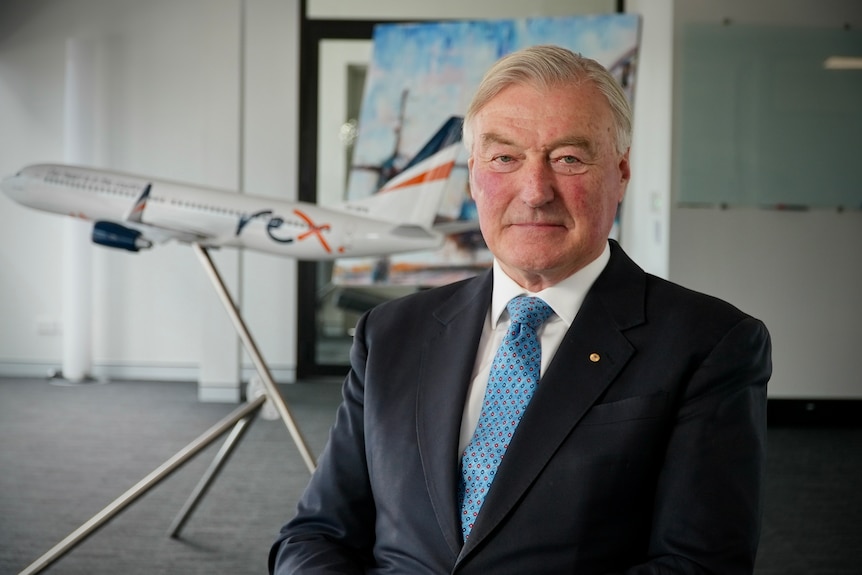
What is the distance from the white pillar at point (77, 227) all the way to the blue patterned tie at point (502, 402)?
6.24 meters

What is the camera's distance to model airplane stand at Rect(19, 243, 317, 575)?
2.95 metres

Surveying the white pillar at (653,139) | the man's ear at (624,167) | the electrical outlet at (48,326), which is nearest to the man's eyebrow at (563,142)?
the man's ear at (624,167)

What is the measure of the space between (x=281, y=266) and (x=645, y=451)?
248 inches

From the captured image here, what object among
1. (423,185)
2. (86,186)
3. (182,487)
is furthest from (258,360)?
(182,487)

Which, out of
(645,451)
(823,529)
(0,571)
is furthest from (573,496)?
(823,529)

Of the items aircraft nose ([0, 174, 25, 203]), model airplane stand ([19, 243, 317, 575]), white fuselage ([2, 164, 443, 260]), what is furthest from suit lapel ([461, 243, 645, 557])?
aircraft nose ([0, 174, 25, 203])

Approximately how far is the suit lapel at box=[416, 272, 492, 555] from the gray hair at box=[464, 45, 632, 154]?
0.33 metres

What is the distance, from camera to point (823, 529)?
3943 mm

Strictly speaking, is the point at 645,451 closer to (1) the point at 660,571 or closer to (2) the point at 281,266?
(1) the point at 660,571

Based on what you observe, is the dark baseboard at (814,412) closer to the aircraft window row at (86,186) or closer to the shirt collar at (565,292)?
the aircraft window row at (86,186)

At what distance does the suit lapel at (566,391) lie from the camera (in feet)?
4.25

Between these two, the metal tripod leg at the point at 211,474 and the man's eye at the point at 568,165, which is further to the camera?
the metal tripod leg at the point at 211,474

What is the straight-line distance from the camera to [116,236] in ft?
10.6

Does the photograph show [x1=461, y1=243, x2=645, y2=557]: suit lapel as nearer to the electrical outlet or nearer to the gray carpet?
the gray carpet
